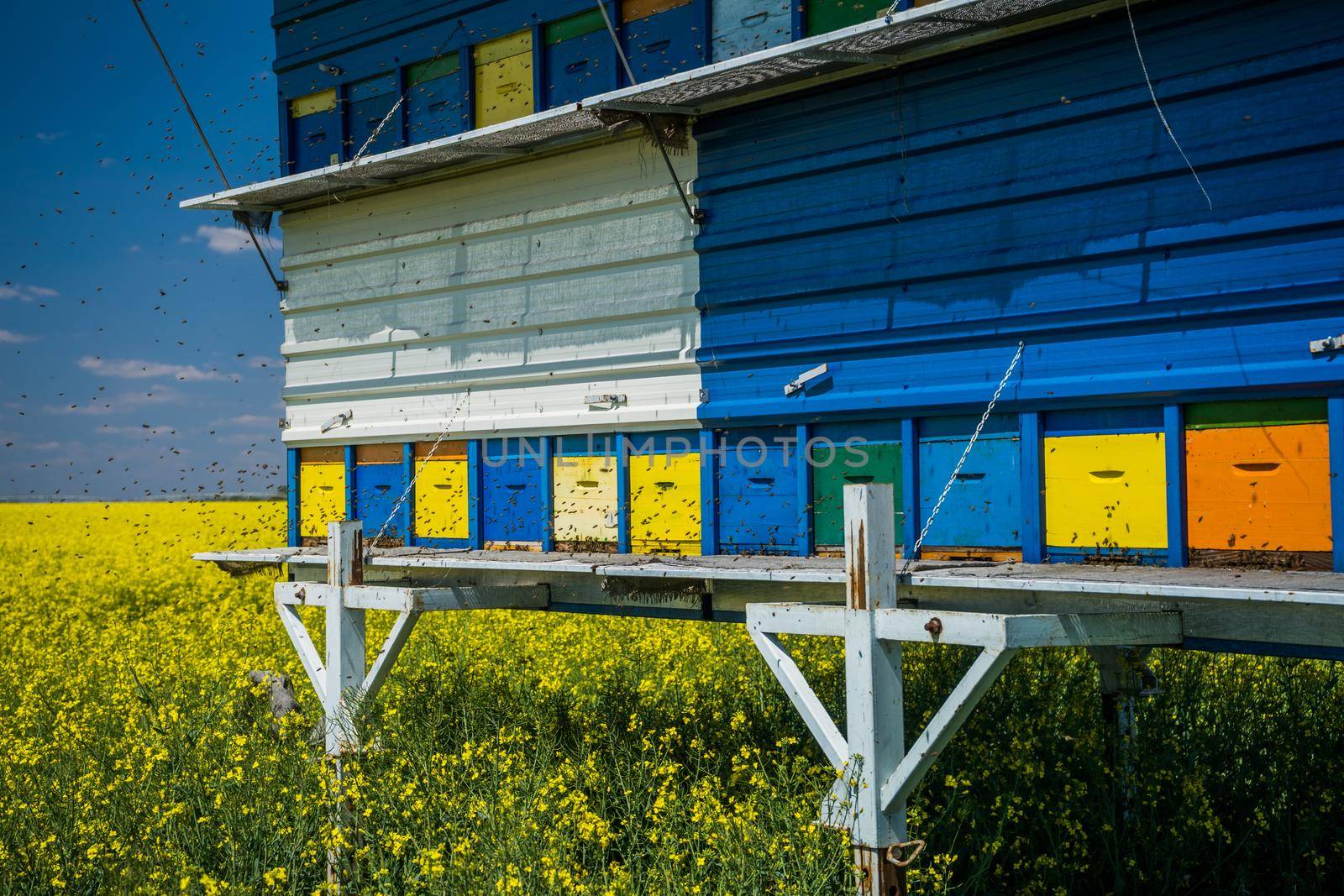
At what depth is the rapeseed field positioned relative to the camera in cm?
716

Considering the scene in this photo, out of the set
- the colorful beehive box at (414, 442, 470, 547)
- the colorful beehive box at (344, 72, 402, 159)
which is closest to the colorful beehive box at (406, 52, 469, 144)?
the colorful beehive box at (344, 72, 402, 159)

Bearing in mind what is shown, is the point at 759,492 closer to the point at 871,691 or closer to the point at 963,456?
the point at 963,456

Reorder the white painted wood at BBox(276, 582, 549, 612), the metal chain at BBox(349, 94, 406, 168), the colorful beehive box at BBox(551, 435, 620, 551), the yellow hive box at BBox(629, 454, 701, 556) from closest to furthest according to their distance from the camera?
the yellow hive box at BBox(629, 454, 701, 556)
the white painted wood at BBox(276, 582, 549, 612)
the colorful beehive box at BBox(551, 435, 620, 551)
the metal chain at BBox(349, 94, 406, 168)

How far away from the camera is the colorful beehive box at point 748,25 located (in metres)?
7.45

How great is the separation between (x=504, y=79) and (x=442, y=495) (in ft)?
10.7

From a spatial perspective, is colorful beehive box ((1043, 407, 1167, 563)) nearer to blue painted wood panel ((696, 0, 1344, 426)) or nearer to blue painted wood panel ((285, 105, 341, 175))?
blue painted wood panel ((696, 0, 1344, 426))

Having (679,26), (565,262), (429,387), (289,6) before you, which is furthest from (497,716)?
(289,6)

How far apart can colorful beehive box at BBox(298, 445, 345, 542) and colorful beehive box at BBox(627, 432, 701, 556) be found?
2997 millimetres

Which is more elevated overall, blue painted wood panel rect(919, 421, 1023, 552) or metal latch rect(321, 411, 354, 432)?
metal latch rect(321, 411, 354, 432)

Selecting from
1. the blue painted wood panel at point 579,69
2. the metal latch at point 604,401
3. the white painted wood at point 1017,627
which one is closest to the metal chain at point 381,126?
the blue painted wood panel at point 579,69

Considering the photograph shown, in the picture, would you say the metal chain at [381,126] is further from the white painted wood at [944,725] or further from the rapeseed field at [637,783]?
the white painted wood at [944,725]

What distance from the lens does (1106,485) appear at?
20.1 feet

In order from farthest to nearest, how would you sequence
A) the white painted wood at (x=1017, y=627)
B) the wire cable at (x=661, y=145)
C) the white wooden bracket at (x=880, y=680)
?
the wire cable at (x=661, y=145), the white wooden bracket at (x=880, y=680), the white painted wood at (x=1017, y=627)

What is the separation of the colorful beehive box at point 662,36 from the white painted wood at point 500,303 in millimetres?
566
